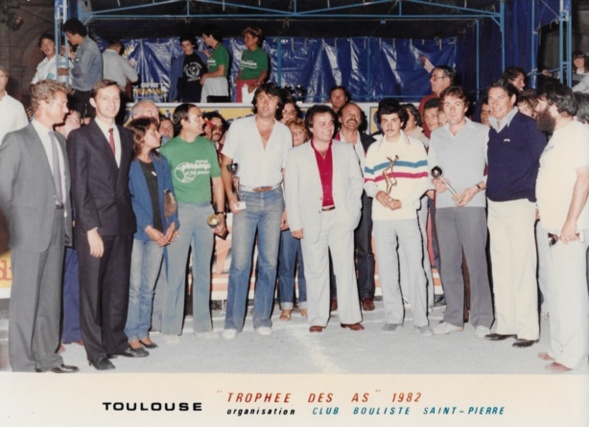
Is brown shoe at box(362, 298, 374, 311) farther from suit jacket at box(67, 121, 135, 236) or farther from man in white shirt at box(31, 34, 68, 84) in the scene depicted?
man in white shirt at box(31, 34, 68, 84)

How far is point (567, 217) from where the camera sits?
4727mm

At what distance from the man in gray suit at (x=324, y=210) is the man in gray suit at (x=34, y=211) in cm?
202

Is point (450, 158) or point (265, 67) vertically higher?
point (265, 67)

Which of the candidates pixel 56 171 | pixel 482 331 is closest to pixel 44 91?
pixel 56 171

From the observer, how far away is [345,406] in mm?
4055

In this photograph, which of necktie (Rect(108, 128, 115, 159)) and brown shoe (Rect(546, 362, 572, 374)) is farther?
necktie (Rect(108, 128, 115, 159))

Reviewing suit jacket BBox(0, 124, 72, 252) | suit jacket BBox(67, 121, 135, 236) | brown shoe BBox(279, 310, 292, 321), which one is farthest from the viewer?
brown shoe BBox(279, 310, 292, 321)

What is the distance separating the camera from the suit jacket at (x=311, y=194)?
6000 millimetres

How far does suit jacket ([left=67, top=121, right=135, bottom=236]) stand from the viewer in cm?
478

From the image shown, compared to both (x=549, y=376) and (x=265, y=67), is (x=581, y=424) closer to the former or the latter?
(x=549, y=376)

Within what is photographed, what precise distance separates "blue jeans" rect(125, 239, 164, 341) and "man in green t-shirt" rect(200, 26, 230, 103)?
5.46m

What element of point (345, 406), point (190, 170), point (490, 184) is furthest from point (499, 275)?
point (190, 170)

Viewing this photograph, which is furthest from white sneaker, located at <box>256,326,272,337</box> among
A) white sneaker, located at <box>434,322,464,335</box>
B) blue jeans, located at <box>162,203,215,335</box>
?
white sneaker, located at <box>434,322,464,335</box>

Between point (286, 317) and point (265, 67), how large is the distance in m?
5.47
